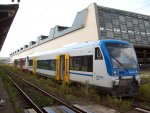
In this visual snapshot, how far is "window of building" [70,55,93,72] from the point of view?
42.9 ft

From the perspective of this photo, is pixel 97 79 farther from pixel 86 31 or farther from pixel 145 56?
pixel 145 56

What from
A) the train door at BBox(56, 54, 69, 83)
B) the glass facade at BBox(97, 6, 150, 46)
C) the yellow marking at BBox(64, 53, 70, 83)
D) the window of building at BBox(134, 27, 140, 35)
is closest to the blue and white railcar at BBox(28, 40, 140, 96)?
the yellow marking at BBox(64, 53, 70, 83)

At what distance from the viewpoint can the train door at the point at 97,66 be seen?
39.1ft

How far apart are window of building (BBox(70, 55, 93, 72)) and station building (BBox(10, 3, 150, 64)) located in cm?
1790

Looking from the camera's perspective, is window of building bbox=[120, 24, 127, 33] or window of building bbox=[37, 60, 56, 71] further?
window of building bbox=[120, 24, 127, 33]

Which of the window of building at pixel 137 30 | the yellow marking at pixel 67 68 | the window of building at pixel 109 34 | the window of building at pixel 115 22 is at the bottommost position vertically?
the yellow marking at pixel 67 68

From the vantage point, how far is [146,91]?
42.5ft

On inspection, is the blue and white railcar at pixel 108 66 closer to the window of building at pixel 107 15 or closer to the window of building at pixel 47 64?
the window of building at pixel 47 64

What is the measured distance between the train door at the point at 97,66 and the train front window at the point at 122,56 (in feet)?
1.79

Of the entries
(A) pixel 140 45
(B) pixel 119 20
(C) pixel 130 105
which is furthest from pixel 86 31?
(C) pixel 130 105

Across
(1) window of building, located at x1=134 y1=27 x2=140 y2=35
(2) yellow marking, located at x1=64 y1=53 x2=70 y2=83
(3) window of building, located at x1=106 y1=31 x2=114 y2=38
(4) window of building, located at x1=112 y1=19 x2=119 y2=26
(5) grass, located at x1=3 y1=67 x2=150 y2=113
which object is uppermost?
(4) window of building, located at x1=112 y1=19 x2=119 y2=26

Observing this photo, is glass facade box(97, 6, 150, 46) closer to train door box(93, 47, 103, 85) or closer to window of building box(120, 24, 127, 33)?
window of building box(120, 24, 127, 33)

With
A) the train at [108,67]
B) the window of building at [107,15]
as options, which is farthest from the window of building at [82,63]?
the window of building at [107,15]

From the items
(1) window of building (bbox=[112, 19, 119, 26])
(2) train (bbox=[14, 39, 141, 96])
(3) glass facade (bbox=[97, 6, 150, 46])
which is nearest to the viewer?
(2) train (bbox=[14, 39, 141, 96])
